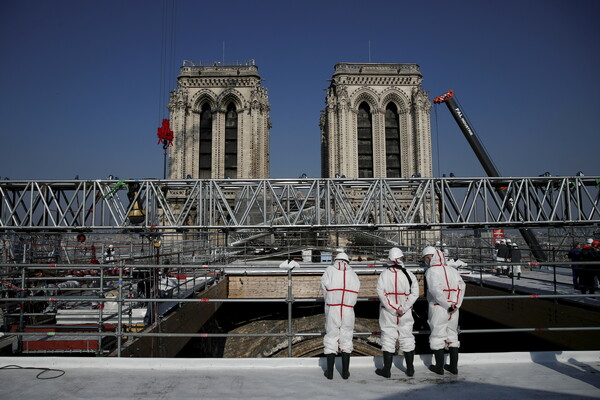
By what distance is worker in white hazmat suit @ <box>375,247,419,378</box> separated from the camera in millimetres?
5316

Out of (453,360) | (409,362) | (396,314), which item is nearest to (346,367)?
(409,362)

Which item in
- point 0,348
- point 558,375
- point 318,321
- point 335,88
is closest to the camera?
point 558,375

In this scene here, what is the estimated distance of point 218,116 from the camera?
38.1m

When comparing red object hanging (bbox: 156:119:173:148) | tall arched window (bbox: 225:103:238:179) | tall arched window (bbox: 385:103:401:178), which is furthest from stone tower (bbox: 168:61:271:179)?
red object hanging (bbox: 156:119:173:148)

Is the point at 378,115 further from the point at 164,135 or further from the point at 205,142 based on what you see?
the point at 164,135

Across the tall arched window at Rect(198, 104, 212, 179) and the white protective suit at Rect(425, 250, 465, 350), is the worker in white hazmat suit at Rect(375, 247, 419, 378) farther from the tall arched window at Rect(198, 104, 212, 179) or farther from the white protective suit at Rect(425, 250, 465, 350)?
the tall arched window at Rect(198, 104, 212, 179)

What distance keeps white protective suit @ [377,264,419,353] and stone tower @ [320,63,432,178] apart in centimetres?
3209

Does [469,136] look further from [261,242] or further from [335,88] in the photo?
[261,242]

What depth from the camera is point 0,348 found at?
6980 millimetres

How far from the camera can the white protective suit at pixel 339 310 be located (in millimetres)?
5273

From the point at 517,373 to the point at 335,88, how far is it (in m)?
35.7

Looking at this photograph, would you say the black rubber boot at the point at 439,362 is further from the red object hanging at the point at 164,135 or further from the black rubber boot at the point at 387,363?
the red object hanging at the point at 164,135

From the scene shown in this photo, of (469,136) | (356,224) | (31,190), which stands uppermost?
(469,136)

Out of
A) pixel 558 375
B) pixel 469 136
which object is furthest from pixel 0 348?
pixel 469 136
